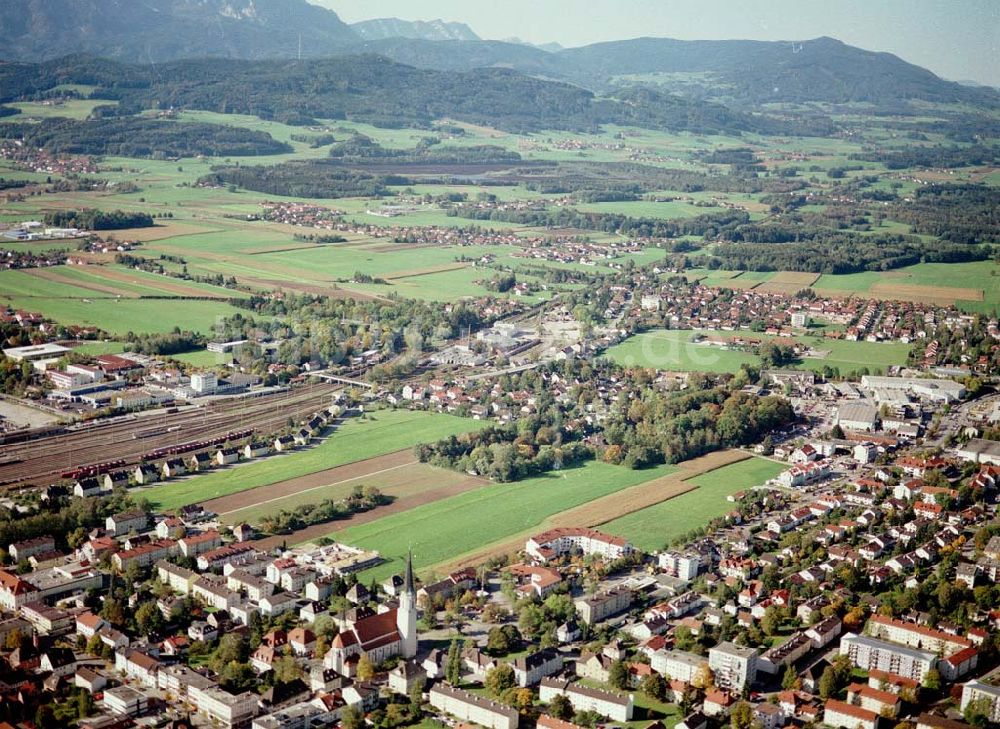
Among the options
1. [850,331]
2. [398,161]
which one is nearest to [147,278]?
[850,331]

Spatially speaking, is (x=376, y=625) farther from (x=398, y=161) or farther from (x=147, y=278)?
(x=398, y=161)

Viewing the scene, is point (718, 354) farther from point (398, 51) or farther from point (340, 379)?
point (398, 51)

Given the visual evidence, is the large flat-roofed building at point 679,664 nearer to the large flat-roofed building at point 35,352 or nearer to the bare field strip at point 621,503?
the bare field strip at point 621,503

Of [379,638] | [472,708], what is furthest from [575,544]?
[472,708]

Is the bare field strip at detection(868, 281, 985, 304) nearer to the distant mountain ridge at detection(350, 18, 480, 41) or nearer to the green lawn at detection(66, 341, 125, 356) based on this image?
the green lawn at detection(66, 341, 125, 356)

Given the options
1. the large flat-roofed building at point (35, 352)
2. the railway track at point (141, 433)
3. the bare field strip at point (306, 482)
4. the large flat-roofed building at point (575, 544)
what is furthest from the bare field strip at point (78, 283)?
the large flat-roofed building at point (575, 544)

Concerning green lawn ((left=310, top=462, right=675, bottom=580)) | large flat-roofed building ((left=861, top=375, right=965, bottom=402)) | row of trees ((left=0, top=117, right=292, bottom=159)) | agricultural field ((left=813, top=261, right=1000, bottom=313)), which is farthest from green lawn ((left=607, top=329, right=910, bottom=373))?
row of trees ((left=0, top=117, right=292, bottom=159))
